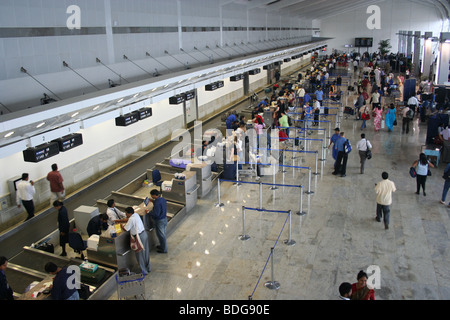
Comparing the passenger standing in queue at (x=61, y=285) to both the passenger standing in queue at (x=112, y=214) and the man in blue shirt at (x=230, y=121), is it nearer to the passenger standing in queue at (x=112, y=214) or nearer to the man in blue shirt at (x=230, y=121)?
the passenger standing in queue at (x=112, y=214)

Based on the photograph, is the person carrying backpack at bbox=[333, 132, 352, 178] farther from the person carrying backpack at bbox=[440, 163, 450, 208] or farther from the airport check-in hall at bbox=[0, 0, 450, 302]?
the person carrying backpack at bbox=[440, 163, 450, 208]

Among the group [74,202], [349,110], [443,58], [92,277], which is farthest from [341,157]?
[443,58]

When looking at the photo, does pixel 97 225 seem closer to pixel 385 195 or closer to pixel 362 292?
pixel 362 292

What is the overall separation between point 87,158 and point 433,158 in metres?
11.4

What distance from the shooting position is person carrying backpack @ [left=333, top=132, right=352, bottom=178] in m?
12.2

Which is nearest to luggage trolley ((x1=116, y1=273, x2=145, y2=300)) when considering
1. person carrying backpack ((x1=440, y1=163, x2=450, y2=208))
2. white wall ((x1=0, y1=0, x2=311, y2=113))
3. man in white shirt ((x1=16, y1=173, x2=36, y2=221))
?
white wall ((x1=0, y1=0, x2=311, y2=113))

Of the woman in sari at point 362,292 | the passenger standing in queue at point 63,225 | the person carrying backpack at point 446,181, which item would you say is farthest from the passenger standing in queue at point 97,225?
the person carrying backpack at point 446,181

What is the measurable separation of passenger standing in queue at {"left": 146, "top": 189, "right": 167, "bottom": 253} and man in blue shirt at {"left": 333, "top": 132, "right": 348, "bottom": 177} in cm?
646

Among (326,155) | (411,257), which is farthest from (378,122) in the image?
(411,257)

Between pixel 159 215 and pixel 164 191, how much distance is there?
2379mm

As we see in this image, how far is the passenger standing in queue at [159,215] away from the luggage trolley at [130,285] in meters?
1.72

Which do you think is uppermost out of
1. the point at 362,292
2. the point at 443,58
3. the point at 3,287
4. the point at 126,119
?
the point at 443,58

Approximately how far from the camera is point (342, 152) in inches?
484

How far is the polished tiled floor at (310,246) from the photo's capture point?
7.11m
